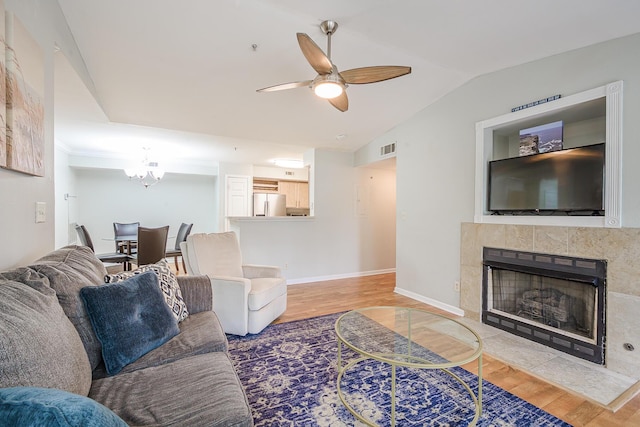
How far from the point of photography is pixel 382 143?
4.77 meters

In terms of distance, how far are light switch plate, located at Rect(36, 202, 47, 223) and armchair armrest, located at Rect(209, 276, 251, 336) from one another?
1363mm

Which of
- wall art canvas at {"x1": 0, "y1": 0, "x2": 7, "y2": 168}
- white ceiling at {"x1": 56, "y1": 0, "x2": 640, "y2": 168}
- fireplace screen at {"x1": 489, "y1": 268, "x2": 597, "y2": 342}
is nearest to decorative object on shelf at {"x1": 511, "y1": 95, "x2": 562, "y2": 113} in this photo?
white ceiling at {"x1": 56, "y1": 0, "x2": 640, "y2": 168}

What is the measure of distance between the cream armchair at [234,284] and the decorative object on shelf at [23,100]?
1.56 m

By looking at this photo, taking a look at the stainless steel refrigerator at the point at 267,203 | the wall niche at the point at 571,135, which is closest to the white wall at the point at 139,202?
the stainless steel refrigerator at the point at 267,203

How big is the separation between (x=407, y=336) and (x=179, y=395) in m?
1.70

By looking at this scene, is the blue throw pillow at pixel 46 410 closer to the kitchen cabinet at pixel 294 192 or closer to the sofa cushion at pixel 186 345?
the sofa cushion at pixel 186 345

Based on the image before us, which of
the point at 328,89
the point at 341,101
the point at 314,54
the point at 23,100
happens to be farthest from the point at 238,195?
the point at 23,100

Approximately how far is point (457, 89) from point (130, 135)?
484 cm

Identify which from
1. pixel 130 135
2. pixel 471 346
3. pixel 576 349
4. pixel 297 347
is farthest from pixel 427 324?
pixel 130 135

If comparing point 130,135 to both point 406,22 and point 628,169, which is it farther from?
point 628,169

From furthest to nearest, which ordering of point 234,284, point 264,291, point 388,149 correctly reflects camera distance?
1. point 388,149
2. point 264,291
3. point 234,284

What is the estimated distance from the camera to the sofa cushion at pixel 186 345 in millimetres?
1488

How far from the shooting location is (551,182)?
2.67m

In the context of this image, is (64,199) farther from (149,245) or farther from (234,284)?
(234,284)
